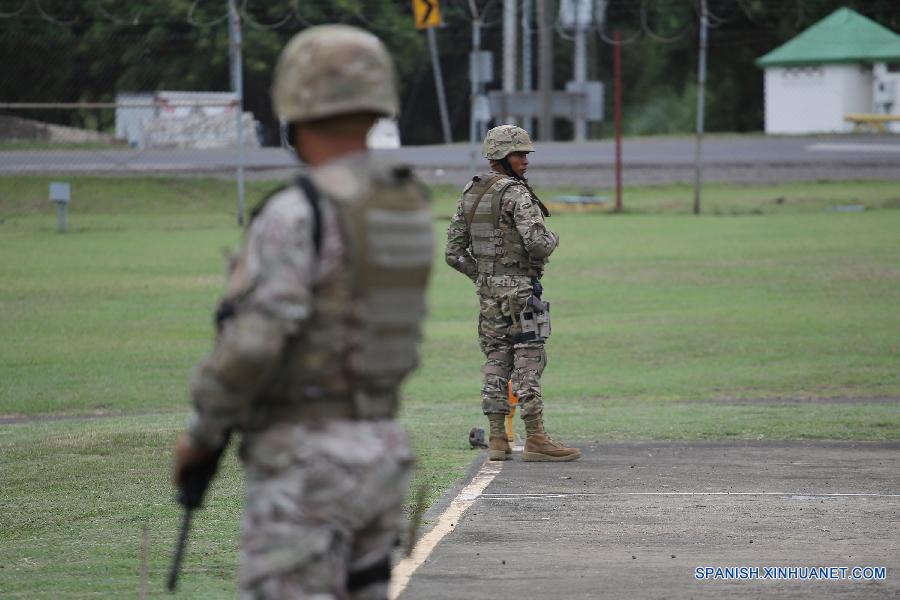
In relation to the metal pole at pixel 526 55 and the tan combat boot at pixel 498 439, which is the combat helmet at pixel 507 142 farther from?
the metal pole at pixel 526 55

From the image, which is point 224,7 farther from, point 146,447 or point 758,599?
Result: point 758,599

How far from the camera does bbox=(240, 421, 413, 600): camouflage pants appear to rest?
12.3 ft

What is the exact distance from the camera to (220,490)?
8.43m

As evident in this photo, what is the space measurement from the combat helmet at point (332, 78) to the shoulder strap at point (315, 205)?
8.7 inches

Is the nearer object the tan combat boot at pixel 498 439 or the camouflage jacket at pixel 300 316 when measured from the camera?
the camouflage jacket at pixel 300 316

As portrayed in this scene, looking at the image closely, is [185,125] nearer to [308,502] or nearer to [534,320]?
[534,320]

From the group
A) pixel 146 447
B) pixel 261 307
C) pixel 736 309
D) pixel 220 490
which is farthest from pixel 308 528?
pixel 736 309

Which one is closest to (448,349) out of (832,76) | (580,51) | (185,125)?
(185,125)

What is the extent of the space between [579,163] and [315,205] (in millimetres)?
32771

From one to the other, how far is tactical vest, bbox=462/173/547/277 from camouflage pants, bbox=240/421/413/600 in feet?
18.6

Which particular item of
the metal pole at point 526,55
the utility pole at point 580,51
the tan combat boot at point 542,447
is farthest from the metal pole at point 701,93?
the tan combat boot at point 542,447

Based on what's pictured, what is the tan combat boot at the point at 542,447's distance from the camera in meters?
9.52

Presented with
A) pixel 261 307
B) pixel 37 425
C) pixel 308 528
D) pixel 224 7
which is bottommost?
A: pixel 37 425

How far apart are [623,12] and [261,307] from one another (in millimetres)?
44923
